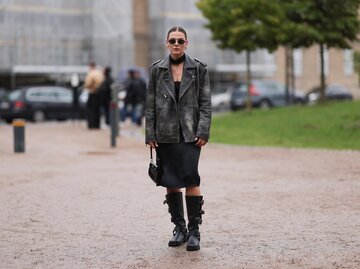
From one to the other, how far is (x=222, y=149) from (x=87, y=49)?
3830 centimetres

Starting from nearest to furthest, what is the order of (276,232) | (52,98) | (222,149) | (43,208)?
(276,232)
(43,208)
(222,149)
(52,98)

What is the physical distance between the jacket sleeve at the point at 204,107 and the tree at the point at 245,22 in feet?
69.5

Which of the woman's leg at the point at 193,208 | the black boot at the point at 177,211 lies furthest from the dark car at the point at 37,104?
the woman's leg at the point at 193,208

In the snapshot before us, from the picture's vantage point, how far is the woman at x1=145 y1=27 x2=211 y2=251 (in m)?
7.55

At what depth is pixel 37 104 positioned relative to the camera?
3550 cm

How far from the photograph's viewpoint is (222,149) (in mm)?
18891

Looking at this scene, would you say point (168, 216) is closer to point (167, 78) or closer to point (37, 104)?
point (167, 78)

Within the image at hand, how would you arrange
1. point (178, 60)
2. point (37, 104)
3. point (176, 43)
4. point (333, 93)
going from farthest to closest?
1. point (333, 93)
2. point (37, 104)
3. point (178, 60)
4. point (176, 43)

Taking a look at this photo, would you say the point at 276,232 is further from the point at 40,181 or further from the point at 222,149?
the point at 222,149

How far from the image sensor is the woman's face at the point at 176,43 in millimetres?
7551

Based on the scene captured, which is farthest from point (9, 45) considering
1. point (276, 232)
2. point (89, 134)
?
point (276, 232)

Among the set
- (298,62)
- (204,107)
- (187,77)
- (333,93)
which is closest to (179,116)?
(204,107)

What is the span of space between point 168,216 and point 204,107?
2.14 meters

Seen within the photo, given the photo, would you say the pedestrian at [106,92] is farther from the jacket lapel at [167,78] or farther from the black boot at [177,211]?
the jacket lapel at [167,78]
